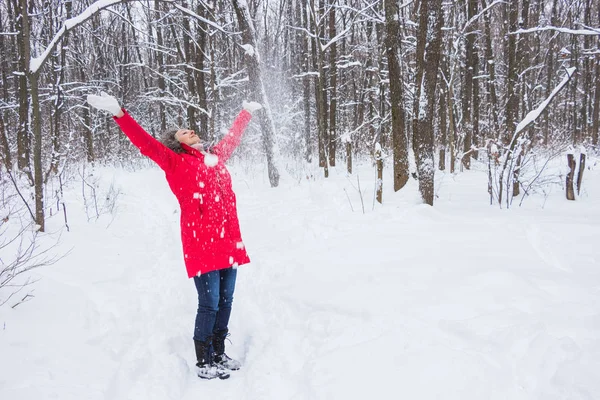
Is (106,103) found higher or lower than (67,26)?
lower

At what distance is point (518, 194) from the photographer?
6812 mm

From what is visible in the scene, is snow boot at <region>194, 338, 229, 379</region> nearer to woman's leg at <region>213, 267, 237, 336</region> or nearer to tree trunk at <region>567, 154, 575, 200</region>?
woman's leg at <region>213, 267, 237, 336</region>

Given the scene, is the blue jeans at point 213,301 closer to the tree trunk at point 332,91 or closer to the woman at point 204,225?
the woman at point 204,225

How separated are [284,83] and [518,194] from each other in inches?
609

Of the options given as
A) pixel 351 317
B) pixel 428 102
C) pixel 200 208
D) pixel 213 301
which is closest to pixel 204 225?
pixel 200 208

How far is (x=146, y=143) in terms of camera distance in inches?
93.1

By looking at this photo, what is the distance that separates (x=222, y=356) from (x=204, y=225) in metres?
1.03

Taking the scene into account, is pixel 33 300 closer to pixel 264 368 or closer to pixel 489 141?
pixel 264 368

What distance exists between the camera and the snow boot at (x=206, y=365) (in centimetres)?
261

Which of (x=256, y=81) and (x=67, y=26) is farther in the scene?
(x=256, y=81)

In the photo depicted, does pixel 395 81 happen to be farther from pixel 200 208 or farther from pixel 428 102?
pixel 200 208

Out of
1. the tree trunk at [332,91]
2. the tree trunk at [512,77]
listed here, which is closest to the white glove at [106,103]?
the tree trunk at [512,77]

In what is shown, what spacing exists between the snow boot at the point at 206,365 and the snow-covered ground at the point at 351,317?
66 mm

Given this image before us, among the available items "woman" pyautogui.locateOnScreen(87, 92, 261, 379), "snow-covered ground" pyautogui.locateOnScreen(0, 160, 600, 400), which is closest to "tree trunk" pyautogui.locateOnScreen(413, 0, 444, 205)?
"snow-covered ground" pyautogui.locateOnScreen(0, 160, 600, 400)
